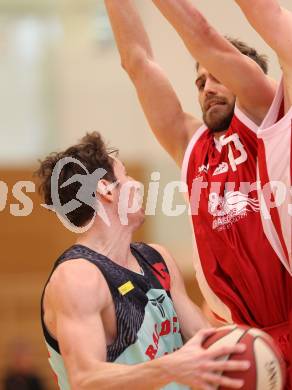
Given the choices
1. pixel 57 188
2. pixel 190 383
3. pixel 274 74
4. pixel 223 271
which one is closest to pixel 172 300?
pixel 223 271

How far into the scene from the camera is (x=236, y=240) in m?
4.38

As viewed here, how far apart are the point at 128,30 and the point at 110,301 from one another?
1772 millimetres

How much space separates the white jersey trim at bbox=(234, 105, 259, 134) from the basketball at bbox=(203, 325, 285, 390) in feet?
3.78

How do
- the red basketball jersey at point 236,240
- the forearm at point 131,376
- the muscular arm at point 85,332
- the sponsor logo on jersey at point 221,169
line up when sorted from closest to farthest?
the forearm at point 131,376 → the muscular arm at point 85,332 → the red basketball jersey at point 236,240 → the sponsor logo on jersey at point 221,169

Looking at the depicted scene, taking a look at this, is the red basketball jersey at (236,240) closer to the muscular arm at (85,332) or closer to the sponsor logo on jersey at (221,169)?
the sponsor logo on jersey at (221,169)

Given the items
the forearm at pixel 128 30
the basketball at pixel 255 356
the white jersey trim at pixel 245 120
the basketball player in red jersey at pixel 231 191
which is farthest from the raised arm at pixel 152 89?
the basketball at pixel 255 356

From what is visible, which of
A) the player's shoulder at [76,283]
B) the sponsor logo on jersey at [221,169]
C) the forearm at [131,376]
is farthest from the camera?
the sponsor logo on jersey at [221,169]

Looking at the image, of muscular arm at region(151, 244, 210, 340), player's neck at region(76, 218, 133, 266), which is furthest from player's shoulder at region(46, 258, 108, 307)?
muscular arm at region(151, 244, 210, 340)

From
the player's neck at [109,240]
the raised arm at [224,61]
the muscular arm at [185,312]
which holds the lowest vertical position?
the muscular arm at [185,312]

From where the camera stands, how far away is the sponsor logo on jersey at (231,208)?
4.39 m

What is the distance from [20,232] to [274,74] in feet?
13.7

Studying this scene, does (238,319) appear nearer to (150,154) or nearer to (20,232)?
(150,154)

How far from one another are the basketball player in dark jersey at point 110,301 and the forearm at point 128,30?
0.78 m

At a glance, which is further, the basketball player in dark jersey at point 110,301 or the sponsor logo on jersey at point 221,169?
the sponsor logo on jersey at point 221,169
